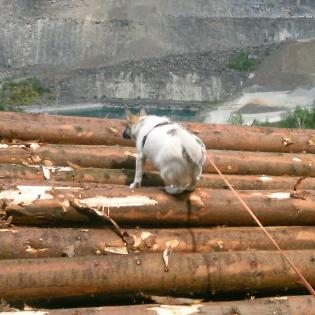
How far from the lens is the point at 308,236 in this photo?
15.4 ft

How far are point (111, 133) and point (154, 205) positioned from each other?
7.67 feet

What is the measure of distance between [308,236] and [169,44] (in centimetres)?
5096

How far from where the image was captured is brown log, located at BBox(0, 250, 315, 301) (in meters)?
3.78

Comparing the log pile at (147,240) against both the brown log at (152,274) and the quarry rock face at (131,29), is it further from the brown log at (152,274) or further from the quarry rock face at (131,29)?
the quarry rock face at (131,29)

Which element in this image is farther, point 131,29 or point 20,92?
point 131,29

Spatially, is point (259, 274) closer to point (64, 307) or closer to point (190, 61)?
point (64, 307)

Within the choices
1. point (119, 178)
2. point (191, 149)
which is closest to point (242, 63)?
point (119, 178)

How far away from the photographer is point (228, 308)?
12.4 feet

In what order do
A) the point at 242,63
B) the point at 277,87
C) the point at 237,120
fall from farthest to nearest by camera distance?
the point at 242,63
the point at 277,87
the point at 237,120

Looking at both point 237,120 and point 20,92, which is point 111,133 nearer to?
point 237,120

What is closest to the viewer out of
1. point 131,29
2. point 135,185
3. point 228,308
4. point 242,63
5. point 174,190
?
point 228,308

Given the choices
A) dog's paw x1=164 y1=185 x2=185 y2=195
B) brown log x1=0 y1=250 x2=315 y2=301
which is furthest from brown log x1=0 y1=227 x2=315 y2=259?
dog's paw x1=164 y1=185 x2=185 y2=195

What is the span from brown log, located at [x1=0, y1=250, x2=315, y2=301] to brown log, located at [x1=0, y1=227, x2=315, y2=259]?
0.49ft

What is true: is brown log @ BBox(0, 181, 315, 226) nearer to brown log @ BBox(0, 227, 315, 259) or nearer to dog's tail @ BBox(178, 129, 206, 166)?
brown log @ BBox(0, 227, 315, 259)
